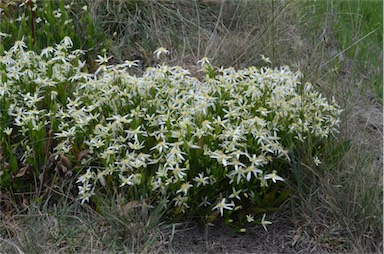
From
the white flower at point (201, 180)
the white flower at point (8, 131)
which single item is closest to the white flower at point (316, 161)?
the white flower at point (201, 180)

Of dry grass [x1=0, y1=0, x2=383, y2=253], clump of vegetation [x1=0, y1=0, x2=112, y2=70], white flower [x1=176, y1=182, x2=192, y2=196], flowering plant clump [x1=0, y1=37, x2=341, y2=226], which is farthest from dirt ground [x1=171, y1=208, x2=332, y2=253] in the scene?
clump of vegetation [x1=0, y1=0, x2=112, y2=70]

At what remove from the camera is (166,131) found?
11.6 feet

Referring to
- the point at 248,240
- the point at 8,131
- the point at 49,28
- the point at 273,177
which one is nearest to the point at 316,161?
the point at 273,177

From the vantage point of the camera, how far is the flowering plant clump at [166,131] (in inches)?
134

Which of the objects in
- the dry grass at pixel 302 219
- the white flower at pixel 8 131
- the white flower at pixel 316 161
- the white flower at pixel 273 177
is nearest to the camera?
the dry grass at pixel 302 219

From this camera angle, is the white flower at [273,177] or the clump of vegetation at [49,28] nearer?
the white flower at [273,177]

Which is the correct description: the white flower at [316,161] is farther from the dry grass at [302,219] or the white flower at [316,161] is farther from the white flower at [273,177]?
the white flower at [273,177]

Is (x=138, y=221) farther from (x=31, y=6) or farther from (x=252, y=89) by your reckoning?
(x=31, y=6)

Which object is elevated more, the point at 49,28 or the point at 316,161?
the point at 49,28

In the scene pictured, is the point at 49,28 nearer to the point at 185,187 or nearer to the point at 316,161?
the point at 185,187

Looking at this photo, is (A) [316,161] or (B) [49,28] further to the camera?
(B) [49,28]

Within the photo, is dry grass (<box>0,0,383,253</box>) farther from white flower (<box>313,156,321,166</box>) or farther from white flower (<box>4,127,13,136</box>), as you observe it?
white flower (<box>4,127,13,136</box>)

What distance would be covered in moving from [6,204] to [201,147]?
3.62ft

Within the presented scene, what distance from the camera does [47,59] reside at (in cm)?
447
